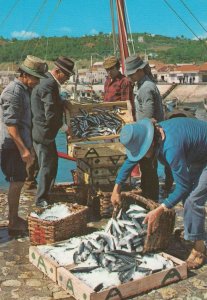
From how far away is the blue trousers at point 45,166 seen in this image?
674 cm

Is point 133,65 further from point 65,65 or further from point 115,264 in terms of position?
point 115,264

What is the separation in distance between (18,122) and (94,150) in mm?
1729

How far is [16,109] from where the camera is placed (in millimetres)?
5770

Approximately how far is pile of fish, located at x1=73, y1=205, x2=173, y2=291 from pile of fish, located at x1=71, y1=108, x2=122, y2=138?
2.69m

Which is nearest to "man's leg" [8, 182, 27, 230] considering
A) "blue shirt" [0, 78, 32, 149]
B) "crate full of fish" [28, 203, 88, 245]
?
"crate full of fish" [28, 203, 88, 245]

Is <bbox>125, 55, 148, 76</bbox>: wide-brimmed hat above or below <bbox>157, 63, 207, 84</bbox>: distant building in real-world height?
below

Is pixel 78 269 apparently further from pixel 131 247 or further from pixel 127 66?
pixel 127 66

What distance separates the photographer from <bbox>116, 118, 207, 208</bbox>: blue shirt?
4.25 meters

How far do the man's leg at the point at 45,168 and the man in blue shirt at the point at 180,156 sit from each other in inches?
78.1

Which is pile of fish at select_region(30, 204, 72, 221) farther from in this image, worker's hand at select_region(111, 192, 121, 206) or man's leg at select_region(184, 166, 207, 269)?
man's leg at select_region(184, 166, 207, 269)

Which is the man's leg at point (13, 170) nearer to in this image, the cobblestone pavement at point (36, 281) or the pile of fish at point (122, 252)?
the cobblestone pavement at point (36, 281)

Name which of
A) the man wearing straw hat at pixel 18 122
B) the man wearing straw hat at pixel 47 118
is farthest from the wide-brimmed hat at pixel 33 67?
the man wearing straw hat at pixel 47 118

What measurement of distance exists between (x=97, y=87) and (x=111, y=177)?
134869mm

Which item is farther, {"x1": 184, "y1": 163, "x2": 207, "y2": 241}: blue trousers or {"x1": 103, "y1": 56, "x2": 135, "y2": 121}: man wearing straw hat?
{"x1": 103, "y1": 56, "x2": 135, "y2": 121}: man wearing straw hat
